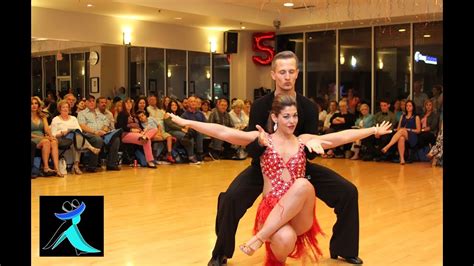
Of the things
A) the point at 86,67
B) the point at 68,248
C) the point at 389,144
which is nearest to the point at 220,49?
the point at 86,67

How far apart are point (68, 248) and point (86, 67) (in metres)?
7.46

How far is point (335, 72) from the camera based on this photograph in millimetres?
13617

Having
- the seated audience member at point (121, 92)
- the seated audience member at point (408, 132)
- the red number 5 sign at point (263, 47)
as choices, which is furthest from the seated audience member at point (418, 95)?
the seated audience member at point (121, 92)

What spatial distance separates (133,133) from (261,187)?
6078 millimetres

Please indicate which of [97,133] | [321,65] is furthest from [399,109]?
[97,133]

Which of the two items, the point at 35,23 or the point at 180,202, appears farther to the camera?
the point at 35,23

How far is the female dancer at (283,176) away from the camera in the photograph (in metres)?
3.44

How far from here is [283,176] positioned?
3551mm

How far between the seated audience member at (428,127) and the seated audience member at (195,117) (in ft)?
12.8

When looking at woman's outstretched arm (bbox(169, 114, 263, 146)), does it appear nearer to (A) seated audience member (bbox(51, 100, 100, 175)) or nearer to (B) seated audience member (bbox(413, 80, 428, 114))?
(A) seated audience member (bbox(51, 100, 100, 175))

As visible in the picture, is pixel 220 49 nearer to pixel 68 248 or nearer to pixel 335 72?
pixel 335 72

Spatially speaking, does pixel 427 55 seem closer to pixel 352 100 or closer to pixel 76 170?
pixel 352 100

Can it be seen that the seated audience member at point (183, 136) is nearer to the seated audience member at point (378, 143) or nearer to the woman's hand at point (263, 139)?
the seated audience member at point (378, 143)
